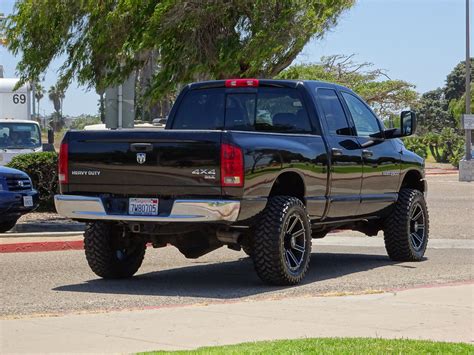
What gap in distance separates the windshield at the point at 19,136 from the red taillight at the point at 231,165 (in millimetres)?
18194

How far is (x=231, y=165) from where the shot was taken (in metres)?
10.5

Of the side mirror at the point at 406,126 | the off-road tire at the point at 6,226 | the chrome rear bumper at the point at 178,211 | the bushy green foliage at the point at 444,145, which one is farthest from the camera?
the bushy green foliage at the point at 444,145

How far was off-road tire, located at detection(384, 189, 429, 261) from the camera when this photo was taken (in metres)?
13.5

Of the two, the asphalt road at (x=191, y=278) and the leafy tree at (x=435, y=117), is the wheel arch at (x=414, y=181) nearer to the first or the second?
the asphalt road at (x=191, y=278)

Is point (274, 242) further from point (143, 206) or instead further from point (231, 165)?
point (143, 206)

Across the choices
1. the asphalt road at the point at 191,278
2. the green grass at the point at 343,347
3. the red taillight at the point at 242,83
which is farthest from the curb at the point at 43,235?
the green grass at the point at 343,347

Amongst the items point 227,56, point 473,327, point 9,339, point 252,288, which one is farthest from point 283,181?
point 227,56

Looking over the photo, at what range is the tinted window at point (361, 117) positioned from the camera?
13133 millimetres

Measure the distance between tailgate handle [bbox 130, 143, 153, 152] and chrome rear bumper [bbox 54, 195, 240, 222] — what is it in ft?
2.10

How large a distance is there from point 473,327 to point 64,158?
485 centimetres

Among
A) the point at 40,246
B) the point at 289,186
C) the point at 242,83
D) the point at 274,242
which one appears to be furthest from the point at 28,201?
the point at 274,242

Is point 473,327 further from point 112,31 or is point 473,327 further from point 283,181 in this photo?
point 112,31

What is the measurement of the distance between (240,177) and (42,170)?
9512mm

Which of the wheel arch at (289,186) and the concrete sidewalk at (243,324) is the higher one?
the wheel arch at (289,186)
